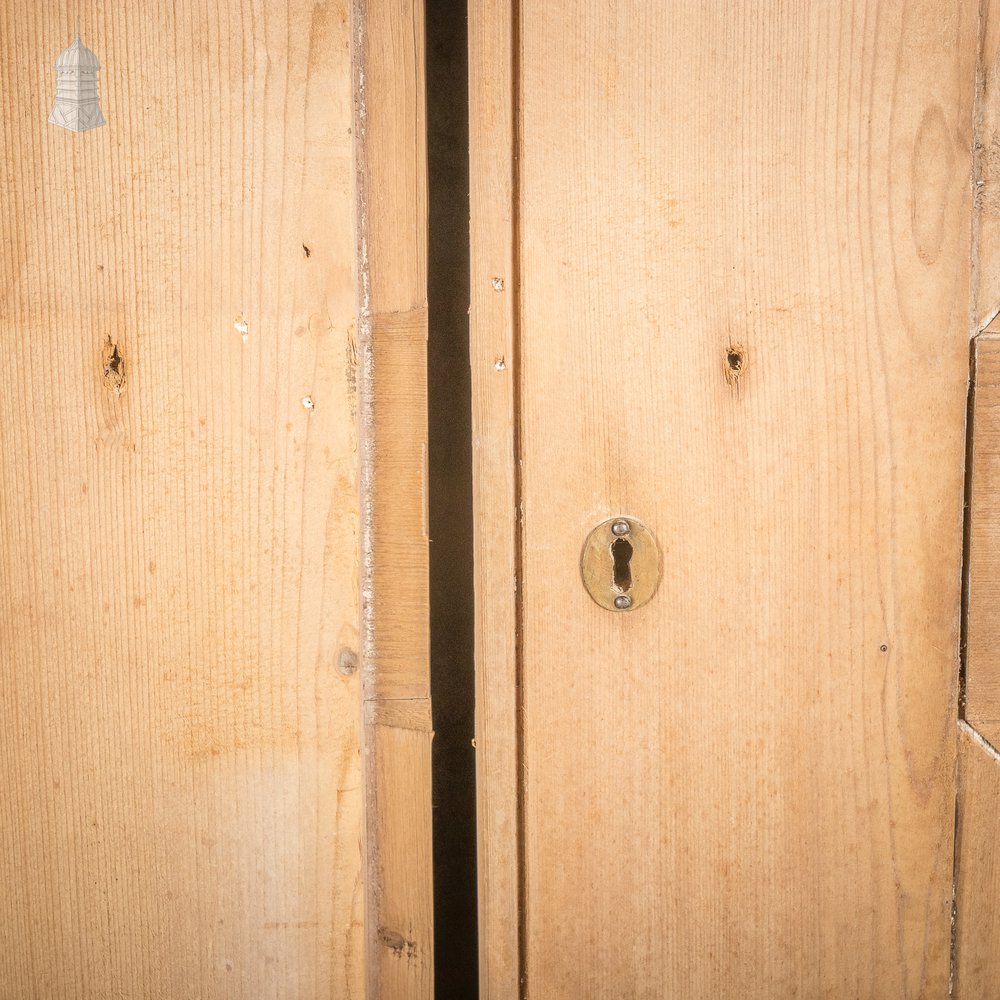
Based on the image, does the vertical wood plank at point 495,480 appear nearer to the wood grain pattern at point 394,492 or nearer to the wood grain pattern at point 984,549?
the wood grain pattern at point 394,492

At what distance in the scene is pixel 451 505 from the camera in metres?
0.40

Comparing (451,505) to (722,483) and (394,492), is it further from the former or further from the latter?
(722,483)

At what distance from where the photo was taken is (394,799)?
398 mm

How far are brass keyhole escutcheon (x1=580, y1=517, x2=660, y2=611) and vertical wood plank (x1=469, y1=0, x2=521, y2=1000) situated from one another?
0.05 m

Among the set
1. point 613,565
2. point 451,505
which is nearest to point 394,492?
point 451,505

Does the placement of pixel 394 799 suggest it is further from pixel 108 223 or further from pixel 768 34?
pixel 768 34

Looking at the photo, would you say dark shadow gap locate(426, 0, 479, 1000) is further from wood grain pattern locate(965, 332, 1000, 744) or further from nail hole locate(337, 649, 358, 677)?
wood grain pattern locate(965, 332, 1000, 744)

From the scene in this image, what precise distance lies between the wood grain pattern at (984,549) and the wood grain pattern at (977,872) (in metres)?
0.02

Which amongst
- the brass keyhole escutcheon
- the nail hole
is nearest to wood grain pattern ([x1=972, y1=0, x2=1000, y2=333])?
the brass keyhole escutcheon

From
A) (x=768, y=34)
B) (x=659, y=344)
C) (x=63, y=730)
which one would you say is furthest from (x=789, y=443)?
(x=63, y=730)

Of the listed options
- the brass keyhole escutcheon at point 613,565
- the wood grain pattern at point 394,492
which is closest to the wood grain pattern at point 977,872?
the brass keyhole escutcheon at point 613,565

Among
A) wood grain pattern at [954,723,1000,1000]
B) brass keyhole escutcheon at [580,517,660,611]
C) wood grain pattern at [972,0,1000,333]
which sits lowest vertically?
wood grain pattern at [954,723,1000,1000]

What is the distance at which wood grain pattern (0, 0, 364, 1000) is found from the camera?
1.22 ft

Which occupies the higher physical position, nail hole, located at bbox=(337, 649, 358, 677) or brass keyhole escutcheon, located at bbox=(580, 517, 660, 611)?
brass keyhole escutcheon, located at bbox=(580, 517, 660, 611)
